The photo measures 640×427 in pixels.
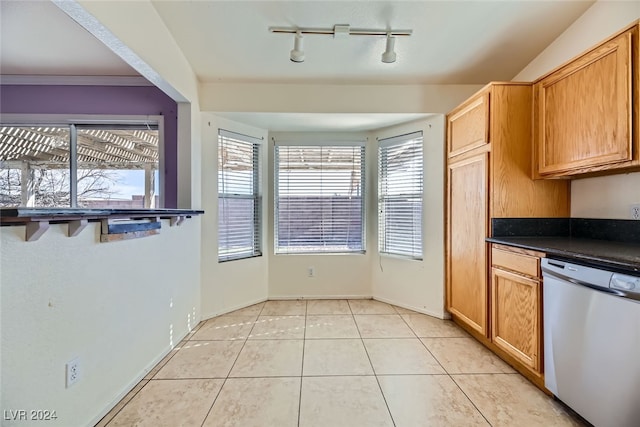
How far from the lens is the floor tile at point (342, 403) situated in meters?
1.48

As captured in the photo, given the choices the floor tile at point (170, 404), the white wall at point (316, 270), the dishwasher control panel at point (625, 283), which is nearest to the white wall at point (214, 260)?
the white wall at point (316, 270)

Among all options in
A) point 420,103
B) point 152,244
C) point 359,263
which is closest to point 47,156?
point 152,244

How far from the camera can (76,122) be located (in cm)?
292

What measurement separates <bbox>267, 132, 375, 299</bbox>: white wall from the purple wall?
1116 mm

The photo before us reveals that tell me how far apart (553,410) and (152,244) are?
2758 mm

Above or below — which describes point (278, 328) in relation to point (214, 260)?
below

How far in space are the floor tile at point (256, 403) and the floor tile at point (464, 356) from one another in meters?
1.14

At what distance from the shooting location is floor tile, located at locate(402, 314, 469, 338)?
252 cm

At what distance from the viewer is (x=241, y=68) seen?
262 cm

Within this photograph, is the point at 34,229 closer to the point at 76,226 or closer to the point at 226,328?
the point at 76,226

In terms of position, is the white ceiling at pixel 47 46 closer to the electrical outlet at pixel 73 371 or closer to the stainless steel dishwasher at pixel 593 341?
the electrical outlet at pixel 73 371

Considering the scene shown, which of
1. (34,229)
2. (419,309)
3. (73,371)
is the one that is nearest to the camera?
(34,229)

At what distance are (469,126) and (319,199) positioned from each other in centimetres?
183

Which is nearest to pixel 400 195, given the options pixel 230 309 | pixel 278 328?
pixel 278 328
